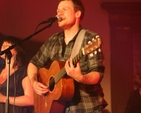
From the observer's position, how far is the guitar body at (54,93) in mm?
1762

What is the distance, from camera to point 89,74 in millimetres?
1707

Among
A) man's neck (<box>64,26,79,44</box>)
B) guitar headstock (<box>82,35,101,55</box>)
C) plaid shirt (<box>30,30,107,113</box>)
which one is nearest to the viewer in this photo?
guitar headstock (<box>82,35,101,55</box>)

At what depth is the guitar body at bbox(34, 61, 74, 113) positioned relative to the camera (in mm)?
1762

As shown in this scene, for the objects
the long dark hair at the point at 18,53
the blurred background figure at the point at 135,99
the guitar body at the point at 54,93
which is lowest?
the blurred background figure at the point at 135,99

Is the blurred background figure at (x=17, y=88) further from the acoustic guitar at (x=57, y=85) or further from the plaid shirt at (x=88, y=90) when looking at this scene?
the plaid shirt at (x=88, y=90)

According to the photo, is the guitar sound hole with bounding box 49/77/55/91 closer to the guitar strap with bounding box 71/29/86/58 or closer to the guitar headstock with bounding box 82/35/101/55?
the guitar strap with bounding box 71/29/86/58

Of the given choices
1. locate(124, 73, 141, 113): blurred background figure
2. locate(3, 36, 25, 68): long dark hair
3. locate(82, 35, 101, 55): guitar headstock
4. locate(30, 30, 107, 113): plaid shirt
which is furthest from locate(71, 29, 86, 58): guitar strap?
locate(124, 73, 141, 113): blurred background figure

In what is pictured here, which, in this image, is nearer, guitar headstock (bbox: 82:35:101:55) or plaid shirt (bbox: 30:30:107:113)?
guitar headstock (bbox: 82:35:101:55)

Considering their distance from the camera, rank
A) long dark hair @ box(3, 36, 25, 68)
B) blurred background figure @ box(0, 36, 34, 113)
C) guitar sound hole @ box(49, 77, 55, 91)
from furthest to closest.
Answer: long dark hair @ box(3, 36, 25, 68)
blurred background figure @ box(0, 36, 34, 113)
guitar sound hole @ box(49, 77, 55, 91)

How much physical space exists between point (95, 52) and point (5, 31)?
64.5 inches

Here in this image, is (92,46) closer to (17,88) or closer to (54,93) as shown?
(54,93)

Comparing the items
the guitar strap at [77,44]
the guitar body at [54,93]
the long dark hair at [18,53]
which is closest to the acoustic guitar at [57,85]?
the guitar body at [54,93]

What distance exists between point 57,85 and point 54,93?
0.06 metres

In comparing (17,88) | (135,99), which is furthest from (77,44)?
(135,99)
